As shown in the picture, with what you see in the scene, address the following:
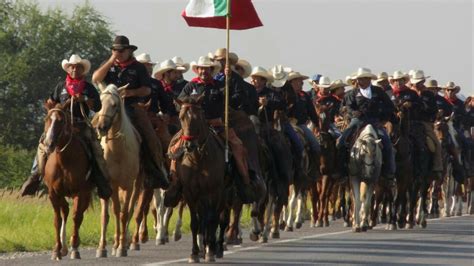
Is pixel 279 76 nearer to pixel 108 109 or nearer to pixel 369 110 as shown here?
pixel 369 110

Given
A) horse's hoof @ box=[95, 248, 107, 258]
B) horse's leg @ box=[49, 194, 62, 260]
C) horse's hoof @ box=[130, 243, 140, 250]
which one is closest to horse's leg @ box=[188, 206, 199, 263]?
horse's hoof @ box=[95, 248, 107, 258]

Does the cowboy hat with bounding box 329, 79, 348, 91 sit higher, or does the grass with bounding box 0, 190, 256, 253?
the cowboy hat with bounding box 329, 79, 348, 91

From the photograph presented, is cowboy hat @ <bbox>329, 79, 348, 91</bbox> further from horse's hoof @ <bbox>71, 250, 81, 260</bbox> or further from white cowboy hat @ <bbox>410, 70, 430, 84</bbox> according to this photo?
horse's hoof @ <bbox>71, 250, 81, 260</bbox>

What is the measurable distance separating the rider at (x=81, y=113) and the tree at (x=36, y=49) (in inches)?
1779

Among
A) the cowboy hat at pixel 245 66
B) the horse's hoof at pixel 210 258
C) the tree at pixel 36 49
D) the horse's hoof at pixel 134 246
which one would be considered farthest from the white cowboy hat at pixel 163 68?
the tree at pixel 36 49

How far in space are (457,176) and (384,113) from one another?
8332 millimetres

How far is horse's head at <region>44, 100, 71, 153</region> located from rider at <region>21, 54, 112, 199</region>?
41cm

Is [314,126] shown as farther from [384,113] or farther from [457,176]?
[457,176]

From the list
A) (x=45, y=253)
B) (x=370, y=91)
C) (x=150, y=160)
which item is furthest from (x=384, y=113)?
(x=45, y=253)

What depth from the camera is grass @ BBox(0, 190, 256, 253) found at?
74.2 ft

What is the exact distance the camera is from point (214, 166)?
20.0 meters

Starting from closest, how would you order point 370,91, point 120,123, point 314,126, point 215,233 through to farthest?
point 215,233 → point 120,123 → point 370,91 → point 314,126

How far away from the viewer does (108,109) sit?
20.7m

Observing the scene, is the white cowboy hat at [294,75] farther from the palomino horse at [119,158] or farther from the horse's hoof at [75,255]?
the horse's hoof at [75,255]
